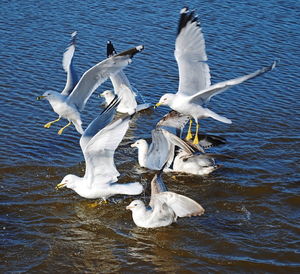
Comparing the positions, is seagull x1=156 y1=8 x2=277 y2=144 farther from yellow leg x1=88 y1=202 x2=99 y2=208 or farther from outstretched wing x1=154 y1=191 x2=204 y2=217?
outstretched wing x1=154 y1=191 x2=204 y2=217

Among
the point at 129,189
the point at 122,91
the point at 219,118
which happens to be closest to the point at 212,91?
the point at 219,118

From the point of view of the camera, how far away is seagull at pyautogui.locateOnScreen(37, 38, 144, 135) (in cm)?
888

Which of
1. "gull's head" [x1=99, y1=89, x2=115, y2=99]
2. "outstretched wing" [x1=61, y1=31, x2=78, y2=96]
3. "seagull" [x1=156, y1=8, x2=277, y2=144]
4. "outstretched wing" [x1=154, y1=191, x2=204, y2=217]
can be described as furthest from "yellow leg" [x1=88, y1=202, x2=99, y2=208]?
"gull's head" [x1=99, y1=89, x2=115, y2=99]

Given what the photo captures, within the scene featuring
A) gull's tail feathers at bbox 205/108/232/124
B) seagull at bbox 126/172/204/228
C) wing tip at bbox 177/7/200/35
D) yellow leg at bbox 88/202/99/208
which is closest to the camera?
seagull at bbox 126/172/204/228

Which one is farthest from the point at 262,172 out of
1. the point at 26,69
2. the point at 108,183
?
the point at 26,69

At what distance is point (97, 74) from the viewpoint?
30.0 feet

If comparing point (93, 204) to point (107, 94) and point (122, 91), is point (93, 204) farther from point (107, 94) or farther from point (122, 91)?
point (107, 94)

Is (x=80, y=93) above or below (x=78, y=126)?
above

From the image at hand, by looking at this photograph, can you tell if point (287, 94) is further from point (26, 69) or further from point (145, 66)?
point (26, 69)

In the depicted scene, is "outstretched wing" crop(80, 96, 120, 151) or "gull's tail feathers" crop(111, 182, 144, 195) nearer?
"gull's tail feathers" crop(111, 182, 144, 195)

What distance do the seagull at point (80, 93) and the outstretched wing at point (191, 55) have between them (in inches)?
39.5

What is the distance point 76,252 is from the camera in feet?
23.3

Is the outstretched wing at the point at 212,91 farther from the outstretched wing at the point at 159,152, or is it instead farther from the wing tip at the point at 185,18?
the wing tip at the point at 185,18

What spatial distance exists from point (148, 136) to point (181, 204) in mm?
3653
